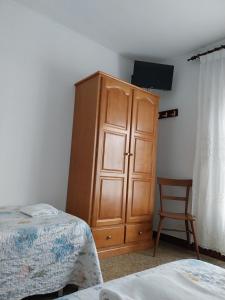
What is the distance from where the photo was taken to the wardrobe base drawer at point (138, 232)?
2.83 m

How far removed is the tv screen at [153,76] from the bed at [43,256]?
2229 millimetres

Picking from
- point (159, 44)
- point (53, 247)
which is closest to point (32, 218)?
point (53, 247)

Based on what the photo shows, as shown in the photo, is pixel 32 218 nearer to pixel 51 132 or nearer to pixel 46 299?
pixel 46 299

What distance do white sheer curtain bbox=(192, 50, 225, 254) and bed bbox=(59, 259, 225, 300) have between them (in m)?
1.73

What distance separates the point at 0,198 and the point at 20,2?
6.85ft

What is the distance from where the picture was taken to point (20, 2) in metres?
2.57

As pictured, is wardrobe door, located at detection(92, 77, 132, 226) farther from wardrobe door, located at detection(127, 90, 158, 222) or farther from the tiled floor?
the tiled floor

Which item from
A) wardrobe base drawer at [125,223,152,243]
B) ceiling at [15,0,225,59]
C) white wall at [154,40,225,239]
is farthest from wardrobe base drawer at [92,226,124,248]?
ceiling at [15,0,225,59]

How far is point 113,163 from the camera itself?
2717 millimetres

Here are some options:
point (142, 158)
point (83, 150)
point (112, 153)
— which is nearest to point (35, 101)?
point (83, 150)

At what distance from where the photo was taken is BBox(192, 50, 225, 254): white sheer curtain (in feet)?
8.84

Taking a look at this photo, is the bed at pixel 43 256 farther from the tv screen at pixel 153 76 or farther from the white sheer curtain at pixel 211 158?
the tv screen at pixel 153 76

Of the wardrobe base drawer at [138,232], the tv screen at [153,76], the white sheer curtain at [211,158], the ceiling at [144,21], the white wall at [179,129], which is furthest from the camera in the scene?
the tv screen at [153,76]

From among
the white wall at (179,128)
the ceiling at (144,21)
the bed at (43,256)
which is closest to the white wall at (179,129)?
the white wall at (179,128)
